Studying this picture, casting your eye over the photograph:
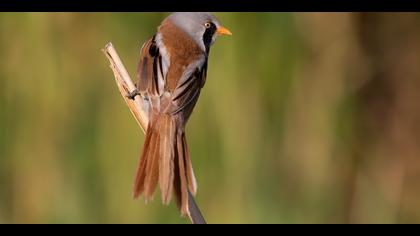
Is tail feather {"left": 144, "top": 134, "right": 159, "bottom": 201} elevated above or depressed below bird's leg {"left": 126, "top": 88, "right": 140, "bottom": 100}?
below

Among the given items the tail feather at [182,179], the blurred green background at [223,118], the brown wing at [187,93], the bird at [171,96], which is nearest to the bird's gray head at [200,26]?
the bird at [171,96]

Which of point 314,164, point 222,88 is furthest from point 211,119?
point 314,164

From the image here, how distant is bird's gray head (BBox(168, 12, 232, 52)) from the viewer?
14.3ft

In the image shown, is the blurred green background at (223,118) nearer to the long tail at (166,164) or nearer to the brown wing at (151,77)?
the brown wing at (151,77)

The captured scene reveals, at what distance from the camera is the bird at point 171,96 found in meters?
3.62

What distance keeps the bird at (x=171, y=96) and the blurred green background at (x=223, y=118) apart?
482 mm

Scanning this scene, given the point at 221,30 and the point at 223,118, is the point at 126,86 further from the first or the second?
the point at 223,118

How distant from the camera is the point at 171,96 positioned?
A: 13.0 ft

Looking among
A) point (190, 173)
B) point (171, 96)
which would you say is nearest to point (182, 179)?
point (190, 173)

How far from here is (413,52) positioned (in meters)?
5.15

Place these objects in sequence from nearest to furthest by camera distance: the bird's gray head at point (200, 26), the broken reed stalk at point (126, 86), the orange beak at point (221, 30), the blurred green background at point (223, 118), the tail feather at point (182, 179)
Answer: the tail feather at point (182, 179) < the broken reed stalk at point (126, 86) < the bird's gray head at point (200, 26) < the orange beak at point (221, 30) < the blurred green background at point (223, 118)

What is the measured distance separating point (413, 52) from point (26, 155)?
6.70ft

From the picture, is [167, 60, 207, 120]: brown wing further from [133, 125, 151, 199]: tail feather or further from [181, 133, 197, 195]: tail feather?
[133, 125, 151, 199]: tail feather

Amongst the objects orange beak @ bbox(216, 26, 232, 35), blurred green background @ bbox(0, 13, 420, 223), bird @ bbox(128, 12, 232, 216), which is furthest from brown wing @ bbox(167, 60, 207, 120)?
blurred green background @ bbox(0, 13, 420, 223)
